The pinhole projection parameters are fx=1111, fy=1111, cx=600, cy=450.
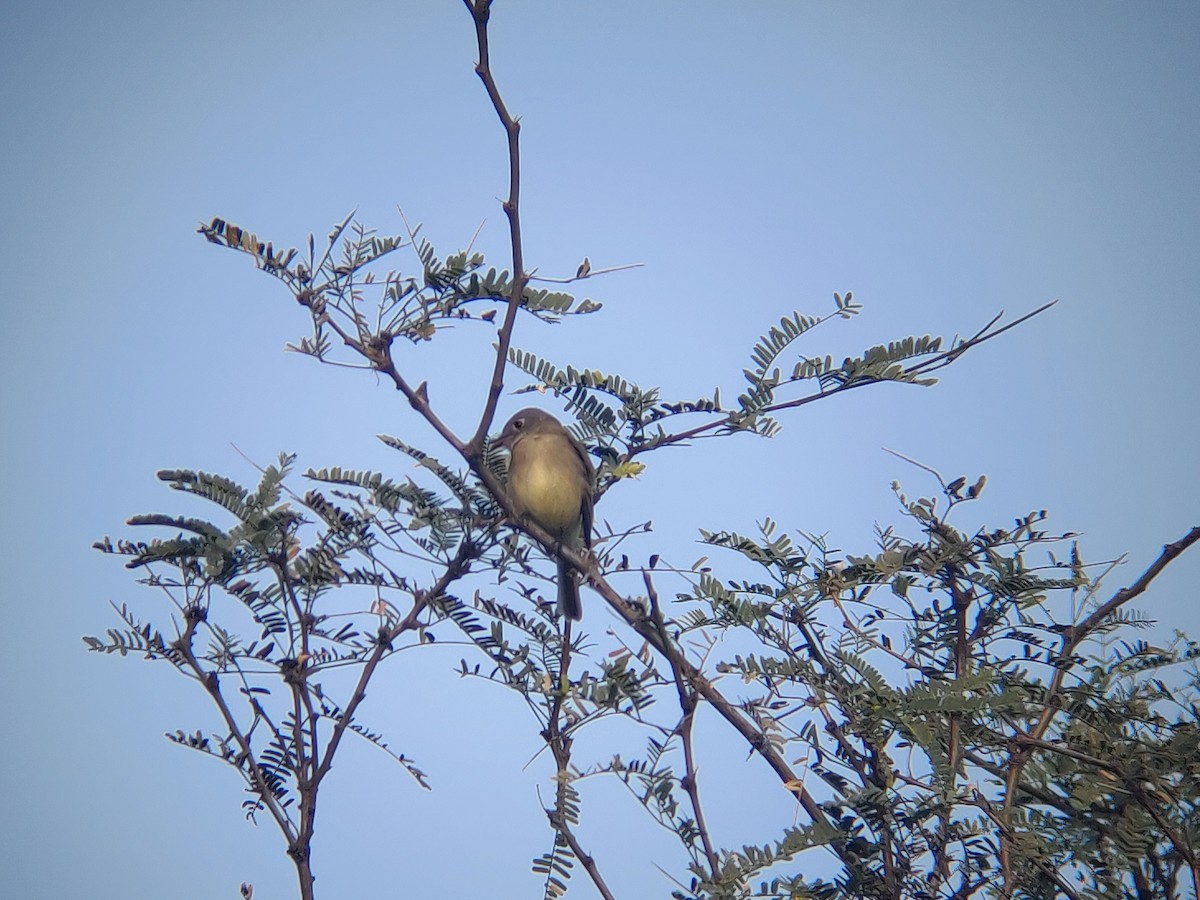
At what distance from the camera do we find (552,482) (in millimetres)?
6371

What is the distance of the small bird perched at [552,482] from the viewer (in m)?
6.36

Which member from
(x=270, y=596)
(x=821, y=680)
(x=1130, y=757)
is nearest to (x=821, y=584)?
(x=821, y=680)

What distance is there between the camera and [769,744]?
2723 mm

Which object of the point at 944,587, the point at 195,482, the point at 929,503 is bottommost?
the point at 944,587

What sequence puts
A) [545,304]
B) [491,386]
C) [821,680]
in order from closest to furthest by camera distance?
1. [491,386]
2. [821,680]
3. [545,304]

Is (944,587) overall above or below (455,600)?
below

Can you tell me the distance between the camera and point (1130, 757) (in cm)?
289

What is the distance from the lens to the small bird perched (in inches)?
250

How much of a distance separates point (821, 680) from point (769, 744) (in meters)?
0.33

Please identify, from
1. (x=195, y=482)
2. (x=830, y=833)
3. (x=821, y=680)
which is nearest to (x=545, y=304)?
(x=195, y=482)

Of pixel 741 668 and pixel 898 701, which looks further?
pixel 741 668

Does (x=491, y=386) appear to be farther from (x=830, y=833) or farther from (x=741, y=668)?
(x=830, y=833)

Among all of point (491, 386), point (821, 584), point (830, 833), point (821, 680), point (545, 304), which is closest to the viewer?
point (830, 833)

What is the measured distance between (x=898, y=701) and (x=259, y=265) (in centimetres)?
215
